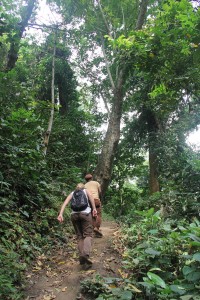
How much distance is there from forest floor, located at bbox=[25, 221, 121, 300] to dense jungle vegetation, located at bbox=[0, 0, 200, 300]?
254mm

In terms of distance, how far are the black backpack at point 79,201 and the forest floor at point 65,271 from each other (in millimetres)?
1094

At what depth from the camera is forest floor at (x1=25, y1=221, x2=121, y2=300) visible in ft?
14.4

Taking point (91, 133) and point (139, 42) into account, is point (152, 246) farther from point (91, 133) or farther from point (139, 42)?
point (91, 133)

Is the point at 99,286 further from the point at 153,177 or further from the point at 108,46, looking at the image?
the point at 108,46

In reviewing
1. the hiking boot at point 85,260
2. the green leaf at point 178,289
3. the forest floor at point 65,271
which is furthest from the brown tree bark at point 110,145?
the green leaf at point 178,289

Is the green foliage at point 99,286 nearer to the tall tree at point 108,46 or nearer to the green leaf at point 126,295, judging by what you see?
the green leaf at point 126,295

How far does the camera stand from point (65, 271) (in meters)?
5.18

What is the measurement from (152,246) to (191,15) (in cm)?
388

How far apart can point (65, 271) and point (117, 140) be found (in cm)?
517

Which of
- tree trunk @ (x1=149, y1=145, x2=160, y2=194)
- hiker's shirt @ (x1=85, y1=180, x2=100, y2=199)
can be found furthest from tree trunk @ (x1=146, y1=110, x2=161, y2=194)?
hiker's shirt @ (x1=85, y1=180, x2=100, y2=199)

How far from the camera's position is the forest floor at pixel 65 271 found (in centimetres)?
440

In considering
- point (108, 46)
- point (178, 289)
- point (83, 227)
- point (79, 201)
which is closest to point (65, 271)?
point (83, 227)

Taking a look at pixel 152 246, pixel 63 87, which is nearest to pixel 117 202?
pixel 63 87

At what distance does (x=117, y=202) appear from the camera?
54.9 ft
